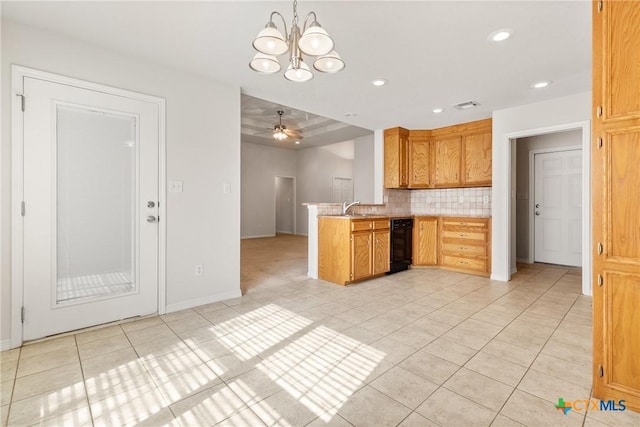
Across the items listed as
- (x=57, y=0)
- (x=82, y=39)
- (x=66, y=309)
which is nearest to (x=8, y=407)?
(x=66, y=309)

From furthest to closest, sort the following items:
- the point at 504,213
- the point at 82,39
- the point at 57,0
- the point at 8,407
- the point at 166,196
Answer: the point at 504,213 < the point at 166,196 < the point at 82,39 < the point at 57,0 < the point at 8,407

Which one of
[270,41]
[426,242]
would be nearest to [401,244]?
[426,242]

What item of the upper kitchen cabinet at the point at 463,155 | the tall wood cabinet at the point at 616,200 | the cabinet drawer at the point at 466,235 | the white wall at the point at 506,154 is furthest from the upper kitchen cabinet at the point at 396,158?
the tall wood cabinet at the point at 616,200

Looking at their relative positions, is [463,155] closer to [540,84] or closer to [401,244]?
[540,84]

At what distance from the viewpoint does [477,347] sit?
221 cm

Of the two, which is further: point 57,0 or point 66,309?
point 66,309

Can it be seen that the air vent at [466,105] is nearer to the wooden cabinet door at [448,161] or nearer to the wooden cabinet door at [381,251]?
the wooden cabinet door at [448,161]

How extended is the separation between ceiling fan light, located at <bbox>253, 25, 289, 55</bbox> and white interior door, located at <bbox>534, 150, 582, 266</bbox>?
5.59 metres

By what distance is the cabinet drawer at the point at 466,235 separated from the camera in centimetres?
454

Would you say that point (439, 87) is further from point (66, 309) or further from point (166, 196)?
point (66, 309)

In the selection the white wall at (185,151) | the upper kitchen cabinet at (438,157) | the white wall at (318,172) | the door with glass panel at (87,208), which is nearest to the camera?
the white wall at (185,151)

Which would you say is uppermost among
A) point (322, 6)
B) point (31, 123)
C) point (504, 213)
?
point (322, 6)

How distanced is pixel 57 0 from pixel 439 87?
346 cm

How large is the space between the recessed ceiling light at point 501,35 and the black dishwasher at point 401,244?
2.72 metres
